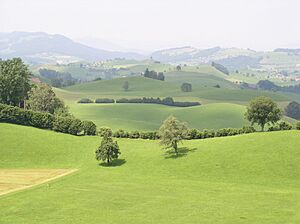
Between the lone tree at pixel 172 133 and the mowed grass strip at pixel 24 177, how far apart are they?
20169 millimetres

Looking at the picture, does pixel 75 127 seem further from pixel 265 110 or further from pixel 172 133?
pixel 265 110

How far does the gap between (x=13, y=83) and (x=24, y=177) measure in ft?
206

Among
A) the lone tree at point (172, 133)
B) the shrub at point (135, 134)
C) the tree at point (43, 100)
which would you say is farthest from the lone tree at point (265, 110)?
the tree at point (43, 100)

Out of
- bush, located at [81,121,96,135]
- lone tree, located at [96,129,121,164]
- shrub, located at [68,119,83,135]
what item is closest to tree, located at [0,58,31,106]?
shrub, located at [68,119,83,135]

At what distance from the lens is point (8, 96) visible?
13788 cm

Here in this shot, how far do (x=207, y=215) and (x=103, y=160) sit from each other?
1637 inches

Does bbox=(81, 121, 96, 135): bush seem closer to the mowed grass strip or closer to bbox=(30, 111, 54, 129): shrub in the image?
bbox=(30, 111, 54, 129): shrub

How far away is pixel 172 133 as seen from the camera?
89562 mm

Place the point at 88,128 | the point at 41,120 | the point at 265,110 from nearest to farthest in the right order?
1. the point at 265,110
2. the point at 88,128
3. the point at 41,120

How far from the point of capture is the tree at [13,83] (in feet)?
448

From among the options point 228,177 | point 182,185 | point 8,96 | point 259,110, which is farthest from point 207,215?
point 8,96

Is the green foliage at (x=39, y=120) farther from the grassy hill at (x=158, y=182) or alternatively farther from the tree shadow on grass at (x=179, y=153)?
the tree shadow on grass at (x=179, y=153)

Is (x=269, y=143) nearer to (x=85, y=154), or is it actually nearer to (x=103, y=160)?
(x=103, y=160)

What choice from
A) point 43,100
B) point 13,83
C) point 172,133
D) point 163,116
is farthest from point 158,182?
point 163,116
